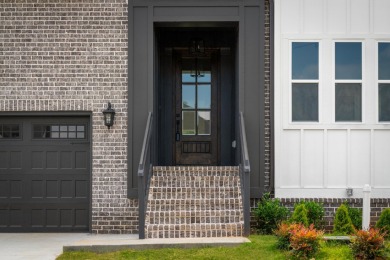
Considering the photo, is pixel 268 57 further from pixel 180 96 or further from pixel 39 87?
pixel 39 87

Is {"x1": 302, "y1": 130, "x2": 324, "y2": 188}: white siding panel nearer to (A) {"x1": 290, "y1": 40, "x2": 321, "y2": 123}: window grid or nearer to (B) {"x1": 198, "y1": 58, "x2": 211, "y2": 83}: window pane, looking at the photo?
(A) {"x1": 290, "y1": 40, "x2": 321, "y2": 123}: window grid

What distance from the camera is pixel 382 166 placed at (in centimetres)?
1062

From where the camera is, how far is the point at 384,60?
423 inches

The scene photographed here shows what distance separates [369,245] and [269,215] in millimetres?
2731

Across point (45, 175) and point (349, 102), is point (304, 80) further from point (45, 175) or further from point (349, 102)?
point (45, 175)

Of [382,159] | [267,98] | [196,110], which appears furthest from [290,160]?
[196,110]

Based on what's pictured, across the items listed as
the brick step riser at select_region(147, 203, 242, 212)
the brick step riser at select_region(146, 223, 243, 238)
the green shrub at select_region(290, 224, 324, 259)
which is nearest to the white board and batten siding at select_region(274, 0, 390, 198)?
the brick step riser at select_region(147, 203, 242, 212)

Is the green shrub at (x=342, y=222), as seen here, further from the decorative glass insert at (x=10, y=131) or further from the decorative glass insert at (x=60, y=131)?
the decorative glass insert at (x=10, y=131)

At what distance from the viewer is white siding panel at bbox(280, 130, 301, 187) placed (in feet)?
34.7

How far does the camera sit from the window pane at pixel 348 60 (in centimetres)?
1071

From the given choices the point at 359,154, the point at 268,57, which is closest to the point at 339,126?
the point at 359,154

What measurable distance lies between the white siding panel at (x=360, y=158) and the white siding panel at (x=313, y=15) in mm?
2184

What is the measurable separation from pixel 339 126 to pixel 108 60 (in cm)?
470

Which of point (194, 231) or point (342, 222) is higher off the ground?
point (342, 222)
